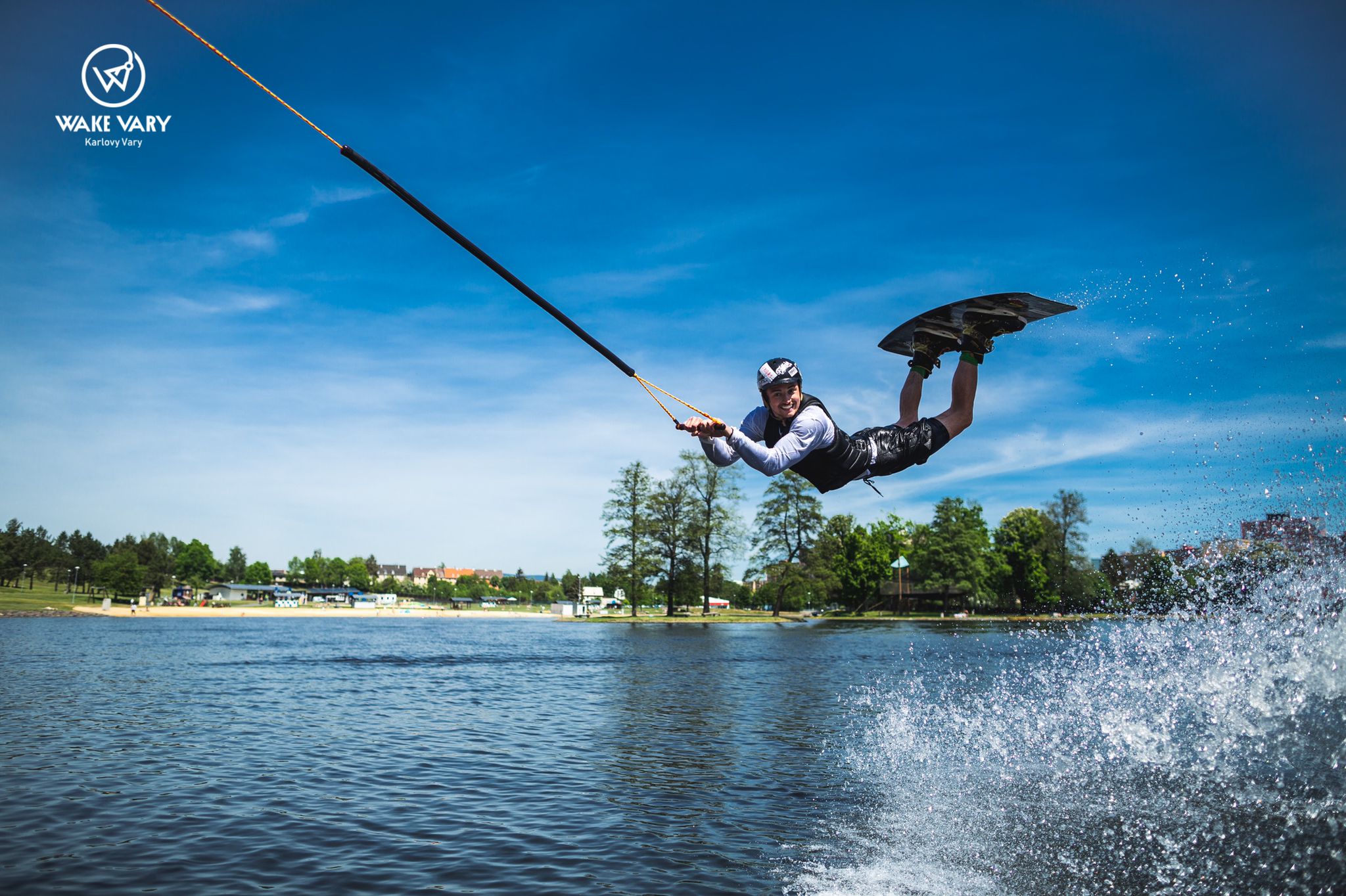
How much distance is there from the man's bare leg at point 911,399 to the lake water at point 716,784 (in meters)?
5.16

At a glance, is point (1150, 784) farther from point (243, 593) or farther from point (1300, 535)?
point (243, 593)

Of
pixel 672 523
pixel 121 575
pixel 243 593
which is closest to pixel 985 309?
pixel 672 523

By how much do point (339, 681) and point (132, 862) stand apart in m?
21.4

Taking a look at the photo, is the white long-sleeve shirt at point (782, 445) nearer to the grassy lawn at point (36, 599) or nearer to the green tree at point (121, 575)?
the grassy lawn at point (36, 599)

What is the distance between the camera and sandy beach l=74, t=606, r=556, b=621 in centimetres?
9506

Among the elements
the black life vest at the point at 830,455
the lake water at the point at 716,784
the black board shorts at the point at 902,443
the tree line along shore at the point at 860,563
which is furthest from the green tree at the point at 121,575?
the black board shorts at the point at 902,443

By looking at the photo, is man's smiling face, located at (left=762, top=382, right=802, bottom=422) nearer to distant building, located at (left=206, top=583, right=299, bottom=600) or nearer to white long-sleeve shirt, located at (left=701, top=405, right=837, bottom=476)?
white long-sleeve shirt, located at (left=701, top=405, right=837, bottom=476)

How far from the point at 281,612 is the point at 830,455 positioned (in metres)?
130

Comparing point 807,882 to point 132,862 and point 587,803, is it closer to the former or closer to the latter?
point 587,803

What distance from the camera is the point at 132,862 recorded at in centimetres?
1003

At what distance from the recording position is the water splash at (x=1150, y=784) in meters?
9.00

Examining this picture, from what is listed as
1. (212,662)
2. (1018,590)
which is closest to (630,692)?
(212,662)

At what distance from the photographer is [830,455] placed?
328 inches

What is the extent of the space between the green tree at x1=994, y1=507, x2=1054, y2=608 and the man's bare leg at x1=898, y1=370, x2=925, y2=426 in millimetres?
94135
